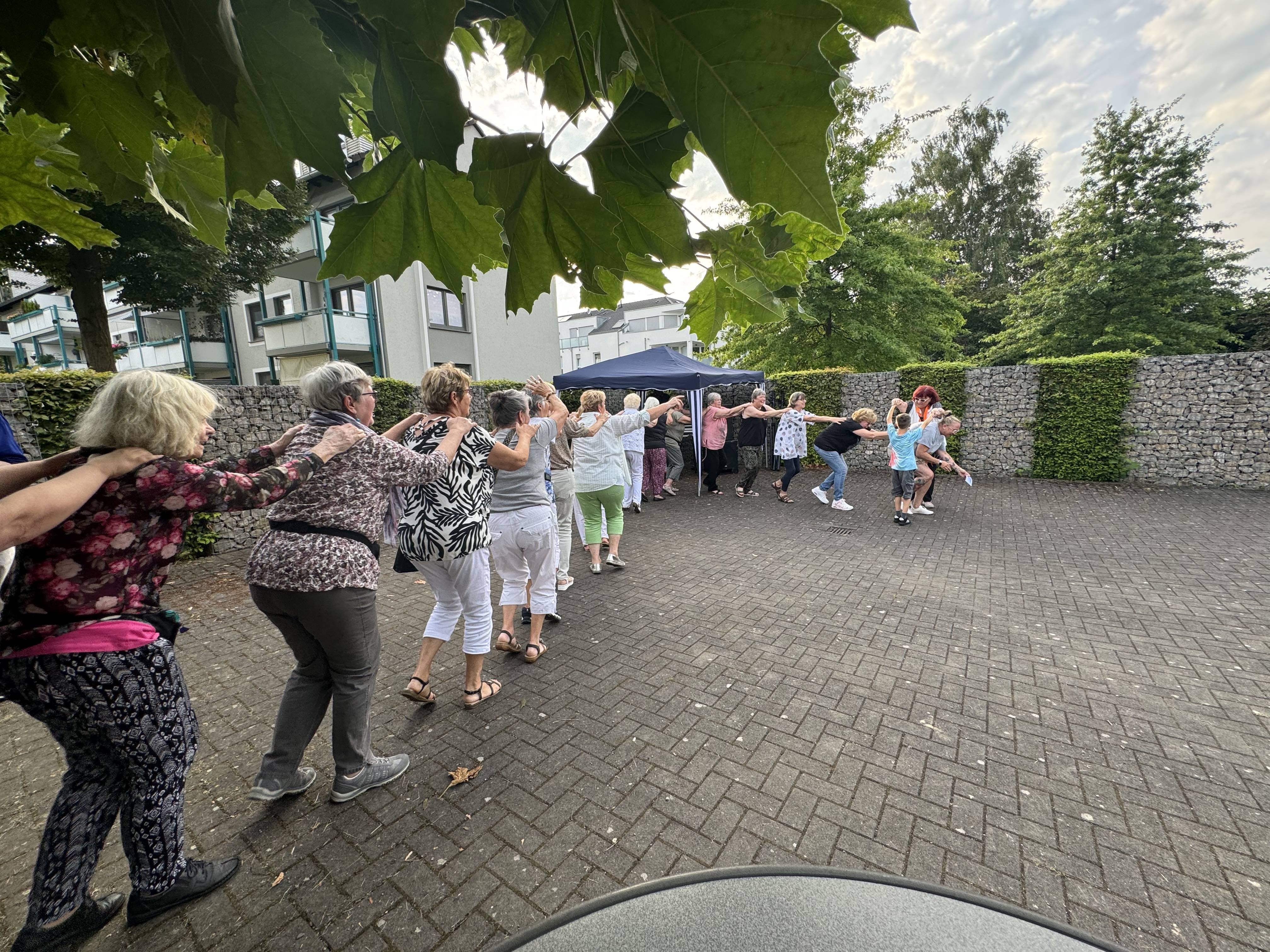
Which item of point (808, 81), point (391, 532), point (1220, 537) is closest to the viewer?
point (808, 81)

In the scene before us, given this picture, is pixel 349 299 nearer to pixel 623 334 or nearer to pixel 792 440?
pixel 792 440

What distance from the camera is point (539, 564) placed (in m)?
4.02

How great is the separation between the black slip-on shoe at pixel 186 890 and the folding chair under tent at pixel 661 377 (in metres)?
8.69

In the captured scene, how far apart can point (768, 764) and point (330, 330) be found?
1814cm

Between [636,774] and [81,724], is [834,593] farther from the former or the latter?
[81,724]

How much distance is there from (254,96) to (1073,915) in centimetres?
335

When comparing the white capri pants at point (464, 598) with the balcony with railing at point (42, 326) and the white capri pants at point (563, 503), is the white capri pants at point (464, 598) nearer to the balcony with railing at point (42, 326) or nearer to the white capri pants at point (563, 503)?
the white capri pants at point (563, 503)

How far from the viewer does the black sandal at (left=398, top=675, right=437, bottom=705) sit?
3463 millimetres

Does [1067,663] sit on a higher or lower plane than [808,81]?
lower

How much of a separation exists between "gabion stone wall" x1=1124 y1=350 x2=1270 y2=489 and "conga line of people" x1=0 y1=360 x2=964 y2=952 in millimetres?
12869

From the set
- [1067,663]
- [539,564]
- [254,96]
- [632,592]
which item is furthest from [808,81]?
[632,592]

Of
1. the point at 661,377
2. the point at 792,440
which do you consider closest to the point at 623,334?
the point at 661,377

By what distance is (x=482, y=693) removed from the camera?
3.56 metres

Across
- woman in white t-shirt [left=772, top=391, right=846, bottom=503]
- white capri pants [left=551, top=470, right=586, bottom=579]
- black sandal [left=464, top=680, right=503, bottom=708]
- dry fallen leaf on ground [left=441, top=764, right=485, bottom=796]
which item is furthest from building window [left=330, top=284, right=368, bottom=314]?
dry fallen leaf on ground [left=441, top=764, right=485, bottom=796]
